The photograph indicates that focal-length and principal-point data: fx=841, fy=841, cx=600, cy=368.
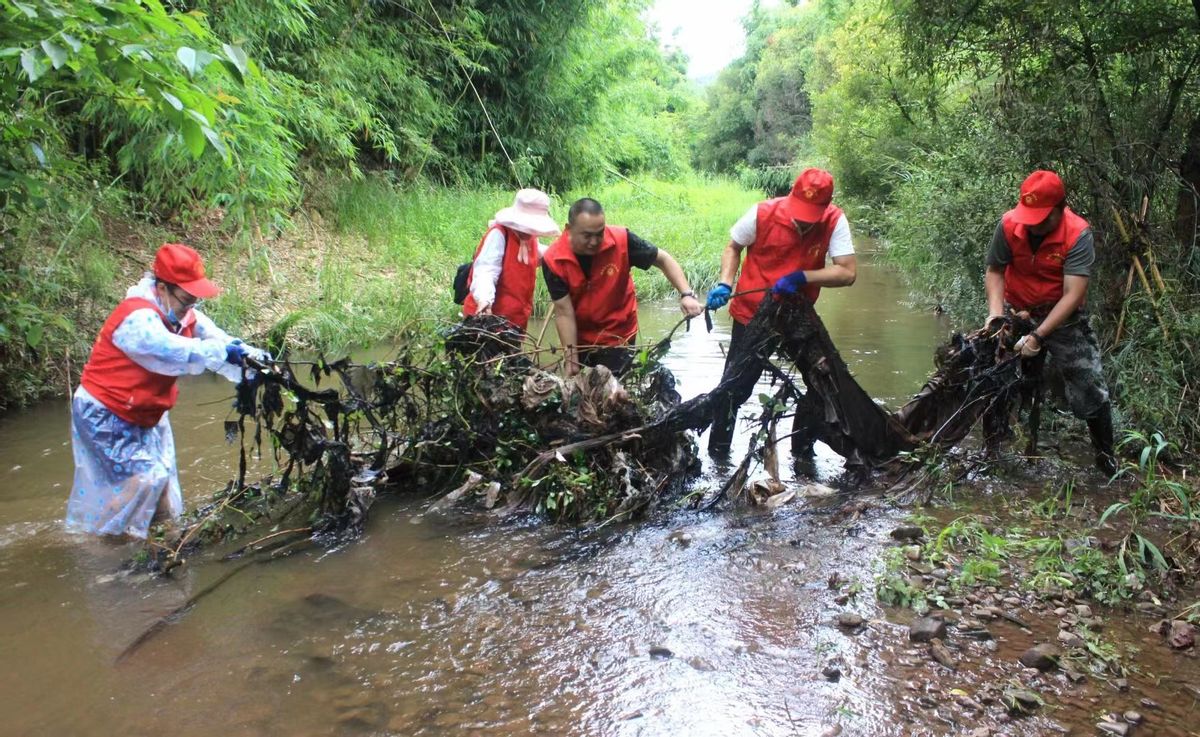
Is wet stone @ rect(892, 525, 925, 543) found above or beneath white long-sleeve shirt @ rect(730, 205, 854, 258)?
beneath

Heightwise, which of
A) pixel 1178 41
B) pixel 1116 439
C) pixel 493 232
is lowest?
pixel 1116 439

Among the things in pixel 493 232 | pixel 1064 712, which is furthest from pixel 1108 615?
pixel 493 232

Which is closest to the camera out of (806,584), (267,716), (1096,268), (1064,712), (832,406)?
(1064,712)

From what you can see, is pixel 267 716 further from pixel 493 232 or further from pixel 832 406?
pixel 832 406

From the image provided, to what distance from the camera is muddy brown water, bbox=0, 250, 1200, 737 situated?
261cm

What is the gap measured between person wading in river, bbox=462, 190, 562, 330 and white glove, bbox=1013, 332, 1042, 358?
A: 256 centimetres

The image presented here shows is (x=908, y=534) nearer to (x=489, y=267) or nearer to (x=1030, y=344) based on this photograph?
(x=1030, y=344)

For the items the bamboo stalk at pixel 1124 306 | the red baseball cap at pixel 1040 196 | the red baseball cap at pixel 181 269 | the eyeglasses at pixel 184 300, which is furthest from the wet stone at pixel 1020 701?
the bamboo stalk at pixel 1124 306

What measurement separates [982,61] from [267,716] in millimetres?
6960

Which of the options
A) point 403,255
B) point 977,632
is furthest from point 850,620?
point 403,255

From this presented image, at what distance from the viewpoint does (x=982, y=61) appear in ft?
22.6

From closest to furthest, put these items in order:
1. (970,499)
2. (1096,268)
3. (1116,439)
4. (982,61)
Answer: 1. (970,499)
2. (1116,439)
3. (1096,268)
4. (982,61)

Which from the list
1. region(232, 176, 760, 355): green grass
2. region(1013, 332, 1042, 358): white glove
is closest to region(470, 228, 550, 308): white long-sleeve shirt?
region(232, 176, 760, 355): green grass

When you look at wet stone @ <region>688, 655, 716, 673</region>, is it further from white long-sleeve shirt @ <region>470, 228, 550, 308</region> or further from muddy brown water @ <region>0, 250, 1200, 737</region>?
white long-sleeve shirt @ <region>470, 228, 550, 308</region>
